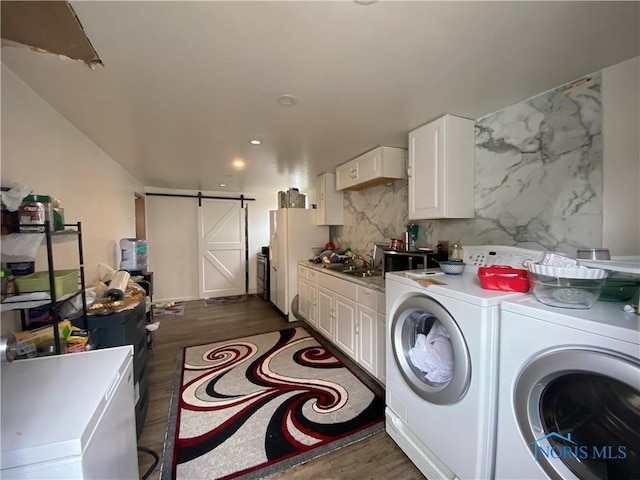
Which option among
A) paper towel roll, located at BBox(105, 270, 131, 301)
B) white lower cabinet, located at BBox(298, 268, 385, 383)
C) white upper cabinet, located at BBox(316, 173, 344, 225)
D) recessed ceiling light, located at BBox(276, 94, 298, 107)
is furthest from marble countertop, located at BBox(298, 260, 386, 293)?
paper towel roll, located at BBox(105, 270, 131, 301)

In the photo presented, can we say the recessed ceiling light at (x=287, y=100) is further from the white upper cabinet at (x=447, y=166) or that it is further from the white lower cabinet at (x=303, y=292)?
the white lower cabinet at (x=303, y=292)

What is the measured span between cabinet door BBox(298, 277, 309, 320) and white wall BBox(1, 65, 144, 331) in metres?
2.22

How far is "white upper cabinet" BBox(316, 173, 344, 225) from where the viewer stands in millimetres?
3705

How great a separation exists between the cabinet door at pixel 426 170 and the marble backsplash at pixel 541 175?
1.05ft

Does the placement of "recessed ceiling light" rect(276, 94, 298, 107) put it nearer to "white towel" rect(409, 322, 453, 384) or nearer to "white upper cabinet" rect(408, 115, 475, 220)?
"white upper cabinet" rect(408, 115, 475, 220)

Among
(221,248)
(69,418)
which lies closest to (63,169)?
(69,418)

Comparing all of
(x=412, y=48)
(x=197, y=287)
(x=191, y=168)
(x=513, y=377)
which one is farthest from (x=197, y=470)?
(x=197, y=287)

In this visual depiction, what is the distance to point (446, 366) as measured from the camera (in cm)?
139

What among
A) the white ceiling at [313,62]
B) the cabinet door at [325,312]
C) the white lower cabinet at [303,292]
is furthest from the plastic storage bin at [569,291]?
the white lower cabinet at [303,292]

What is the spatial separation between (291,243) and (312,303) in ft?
3.13

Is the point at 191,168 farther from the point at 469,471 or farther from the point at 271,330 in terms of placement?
the point at 469,471

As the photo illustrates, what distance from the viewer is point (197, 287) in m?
5.14

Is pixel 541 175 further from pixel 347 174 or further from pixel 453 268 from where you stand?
pixel 347 174

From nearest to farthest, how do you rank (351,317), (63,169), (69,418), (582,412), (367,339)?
1. (69,418)
2. (582,412)
3. (63,169)
4. (367,339)
5. (351,317)
